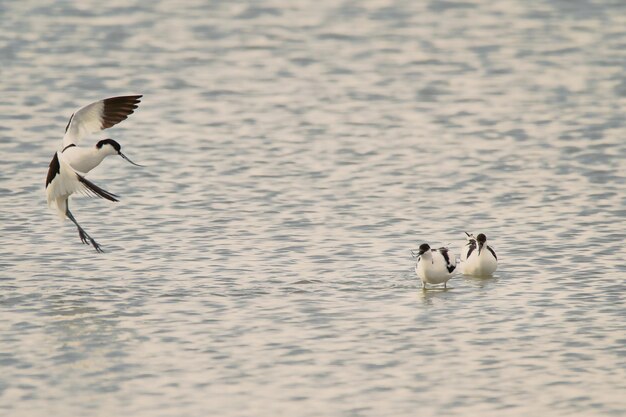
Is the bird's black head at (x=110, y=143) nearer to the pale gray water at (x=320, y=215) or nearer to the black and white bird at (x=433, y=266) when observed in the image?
the pale gray water at (x=320, y=215)

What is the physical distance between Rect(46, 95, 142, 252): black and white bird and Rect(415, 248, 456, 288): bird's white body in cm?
364

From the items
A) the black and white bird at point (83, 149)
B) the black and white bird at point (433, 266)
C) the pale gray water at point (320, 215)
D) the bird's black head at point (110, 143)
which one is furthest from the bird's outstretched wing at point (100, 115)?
the black and white bird at point (433, 266)

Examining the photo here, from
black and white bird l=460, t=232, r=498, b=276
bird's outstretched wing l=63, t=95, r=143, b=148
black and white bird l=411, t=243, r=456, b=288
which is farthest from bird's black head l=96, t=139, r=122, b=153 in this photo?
black and white bird l=460, t=232, r=498, b=276

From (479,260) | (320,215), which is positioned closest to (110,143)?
(320,215)

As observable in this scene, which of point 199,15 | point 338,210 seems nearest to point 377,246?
point 338,210

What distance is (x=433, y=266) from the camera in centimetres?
1577

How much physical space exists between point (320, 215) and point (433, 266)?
4.16m

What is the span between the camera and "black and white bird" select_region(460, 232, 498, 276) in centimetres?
1636

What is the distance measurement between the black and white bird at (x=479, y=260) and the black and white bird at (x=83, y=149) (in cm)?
408

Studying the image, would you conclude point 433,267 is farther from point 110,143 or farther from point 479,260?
point 110,143

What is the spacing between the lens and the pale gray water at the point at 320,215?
13.1 m

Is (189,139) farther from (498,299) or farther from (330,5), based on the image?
(330,5)

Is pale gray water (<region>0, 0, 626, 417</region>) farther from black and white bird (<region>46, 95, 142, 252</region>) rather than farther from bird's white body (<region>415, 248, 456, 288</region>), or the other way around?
black and white bird (<region>46, 95, 142, 252</region>)

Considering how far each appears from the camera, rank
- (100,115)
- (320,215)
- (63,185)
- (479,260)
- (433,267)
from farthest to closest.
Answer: (320,215), (100,115), (63,185), (479,260), (433,267)
